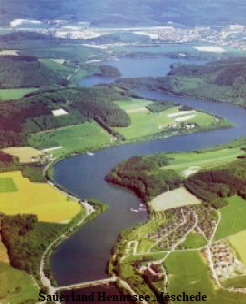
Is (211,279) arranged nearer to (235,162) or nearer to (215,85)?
(235,162)

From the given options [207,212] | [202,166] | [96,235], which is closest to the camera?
[96,235]

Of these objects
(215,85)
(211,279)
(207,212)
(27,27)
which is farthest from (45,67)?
(211,279)

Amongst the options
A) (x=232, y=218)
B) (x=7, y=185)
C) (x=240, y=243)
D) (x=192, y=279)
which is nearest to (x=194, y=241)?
(x=240, y=243)

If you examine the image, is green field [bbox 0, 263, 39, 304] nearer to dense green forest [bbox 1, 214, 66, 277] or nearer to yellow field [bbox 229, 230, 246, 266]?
dense green forest [bbox 1, 214, 66, 277]

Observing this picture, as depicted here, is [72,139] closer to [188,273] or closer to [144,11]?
[188,273]

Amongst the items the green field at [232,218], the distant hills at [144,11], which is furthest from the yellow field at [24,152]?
the distant hills at [144,11]

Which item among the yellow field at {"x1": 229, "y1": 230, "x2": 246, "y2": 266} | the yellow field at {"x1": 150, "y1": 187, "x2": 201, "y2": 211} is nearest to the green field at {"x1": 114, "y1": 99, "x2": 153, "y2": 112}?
the yellow field at {"x1": 150, "y1": 187, "x2": 201, "y2": 211}
